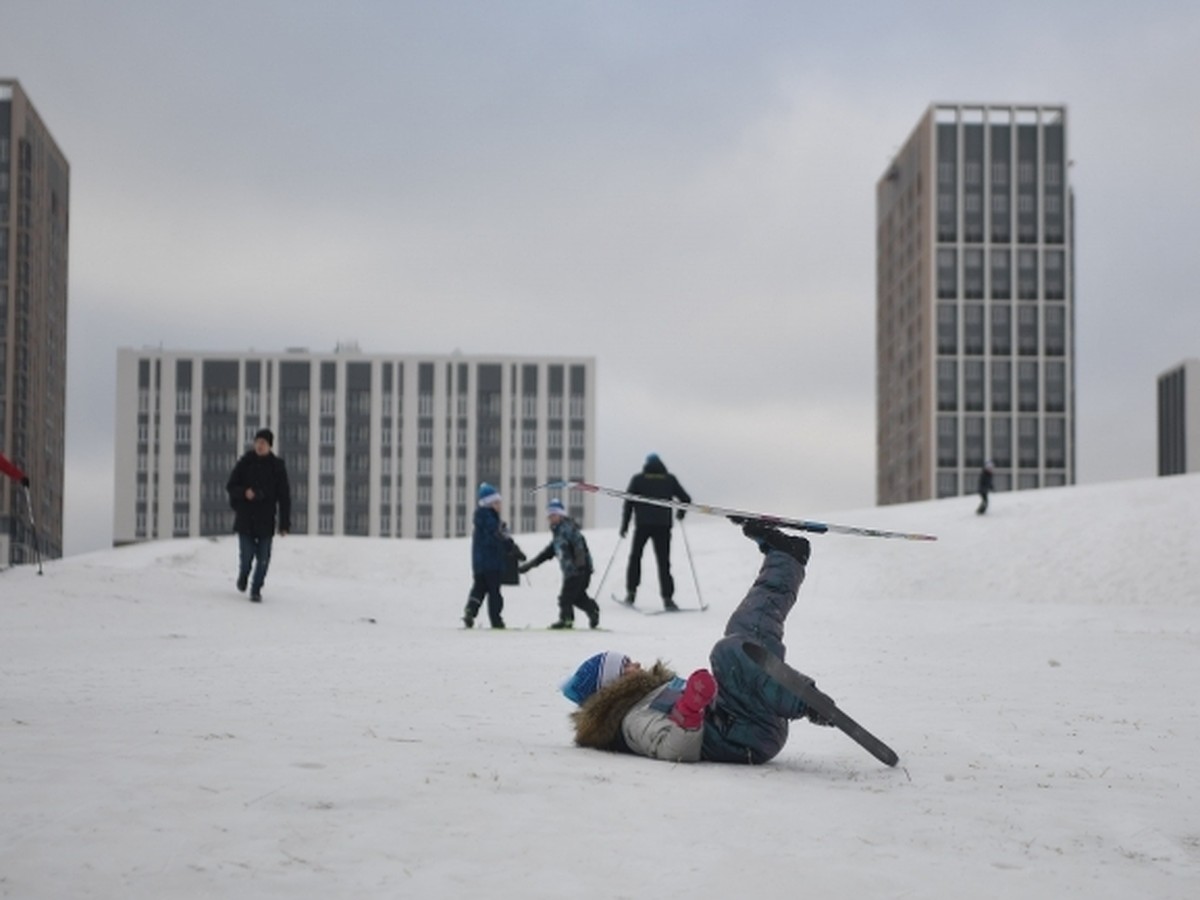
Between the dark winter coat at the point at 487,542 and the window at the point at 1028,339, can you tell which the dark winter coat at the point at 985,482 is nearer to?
the dark winter coat at the point at 487,542

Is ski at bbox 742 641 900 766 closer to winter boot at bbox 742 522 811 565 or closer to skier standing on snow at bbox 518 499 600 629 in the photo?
winter boot at bbox 742 522 811 565

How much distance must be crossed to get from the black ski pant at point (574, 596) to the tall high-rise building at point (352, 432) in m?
165

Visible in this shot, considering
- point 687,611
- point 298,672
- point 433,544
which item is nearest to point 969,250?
point 433,544

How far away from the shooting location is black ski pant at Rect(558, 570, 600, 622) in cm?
1836

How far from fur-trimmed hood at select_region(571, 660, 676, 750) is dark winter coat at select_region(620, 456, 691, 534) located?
42.6 feet

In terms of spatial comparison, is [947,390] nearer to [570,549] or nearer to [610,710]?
[570,549]

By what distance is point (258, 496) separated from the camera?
19.6 metres

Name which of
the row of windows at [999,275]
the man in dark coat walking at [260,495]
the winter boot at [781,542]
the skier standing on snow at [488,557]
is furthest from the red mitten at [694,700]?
the row of windows at [999,275]

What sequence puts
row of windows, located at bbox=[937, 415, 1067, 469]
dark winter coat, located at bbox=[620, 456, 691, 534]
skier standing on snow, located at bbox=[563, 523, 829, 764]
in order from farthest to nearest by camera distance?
row of windows, located at bbox=[937, 415, 1067, 469]
dark winter coat, located at bbox=[620, 456, 691, 534]
skier standing on snow, located at bbox=[563, 523, 829, 764]

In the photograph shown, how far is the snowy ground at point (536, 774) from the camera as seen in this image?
5125 millimetres

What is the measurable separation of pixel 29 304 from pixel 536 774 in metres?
142

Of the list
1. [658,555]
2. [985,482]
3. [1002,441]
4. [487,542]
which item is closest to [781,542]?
[487,542]

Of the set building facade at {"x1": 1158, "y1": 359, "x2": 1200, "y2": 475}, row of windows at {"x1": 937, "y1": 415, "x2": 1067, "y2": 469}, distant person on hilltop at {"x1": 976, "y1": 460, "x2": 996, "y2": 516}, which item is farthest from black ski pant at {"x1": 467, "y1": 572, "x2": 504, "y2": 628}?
building facade at {"x1": 1158, "y1": 359, "x2": 1200, "y2": 475}

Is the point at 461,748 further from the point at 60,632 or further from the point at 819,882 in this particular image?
the point at 60,632
